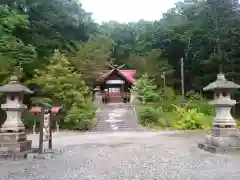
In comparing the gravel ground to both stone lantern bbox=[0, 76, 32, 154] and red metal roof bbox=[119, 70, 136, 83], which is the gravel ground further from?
red metal roof bbox=[119, 70, 136, 83]

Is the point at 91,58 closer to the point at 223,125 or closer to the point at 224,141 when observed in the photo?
the point at 223,125

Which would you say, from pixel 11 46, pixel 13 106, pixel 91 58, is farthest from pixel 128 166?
pixel 91 58

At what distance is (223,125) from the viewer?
39.9 ft

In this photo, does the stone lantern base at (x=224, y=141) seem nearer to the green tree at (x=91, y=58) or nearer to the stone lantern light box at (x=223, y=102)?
the stone lantern light box at (x=223, y=102)

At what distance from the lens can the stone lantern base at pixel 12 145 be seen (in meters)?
11.2

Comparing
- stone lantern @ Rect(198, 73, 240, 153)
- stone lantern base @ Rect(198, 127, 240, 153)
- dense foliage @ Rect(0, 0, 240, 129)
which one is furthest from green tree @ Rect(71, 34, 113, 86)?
stone lantern base @ Rect(198, 127, 240, 153)

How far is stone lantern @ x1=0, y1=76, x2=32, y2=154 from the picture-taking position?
1151cm

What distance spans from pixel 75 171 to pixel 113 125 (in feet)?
49.2

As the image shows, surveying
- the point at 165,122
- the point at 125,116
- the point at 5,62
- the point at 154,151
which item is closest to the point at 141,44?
the point at 125,116

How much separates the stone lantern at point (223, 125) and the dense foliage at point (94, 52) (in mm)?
9982

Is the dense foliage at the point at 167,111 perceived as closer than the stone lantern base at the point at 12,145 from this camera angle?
No

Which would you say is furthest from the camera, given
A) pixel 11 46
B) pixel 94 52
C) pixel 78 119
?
pixel 94 52

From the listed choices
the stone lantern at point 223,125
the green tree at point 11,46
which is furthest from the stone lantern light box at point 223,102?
the green tree at point 11,46

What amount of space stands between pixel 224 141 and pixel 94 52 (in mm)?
21235
